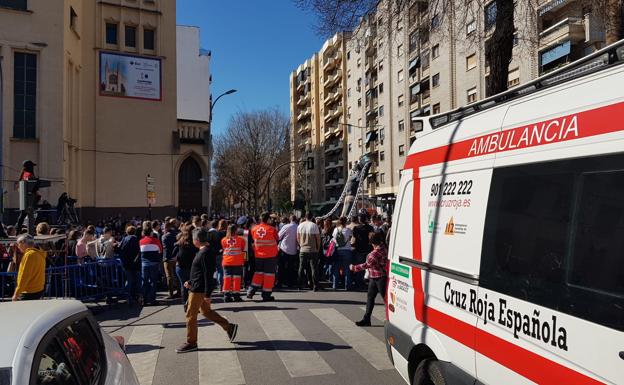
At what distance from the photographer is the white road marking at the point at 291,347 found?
5660 mm

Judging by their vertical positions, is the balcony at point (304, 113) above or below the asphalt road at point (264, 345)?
above

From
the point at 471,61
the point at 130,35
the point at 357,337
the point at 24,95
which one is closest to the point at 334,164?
the point at 471,61

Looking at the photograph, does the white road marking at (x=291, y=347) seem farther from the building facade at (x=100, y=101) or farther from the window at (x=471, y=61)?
the window at (x=471, y=61)

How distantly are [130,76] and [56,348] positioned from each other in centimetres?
3678

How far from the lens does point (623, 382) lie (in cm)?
204

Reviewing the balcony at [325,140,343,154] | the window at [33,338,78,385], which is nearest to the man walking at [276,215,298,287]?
the window at [33,338,78,385]

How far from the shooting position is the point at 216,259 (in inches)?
393

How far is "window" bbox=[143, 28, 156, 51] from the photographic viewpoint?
120 ft

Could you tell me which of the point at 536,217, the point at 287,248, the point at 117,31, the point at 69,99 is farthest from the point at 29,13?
the point at 536,217

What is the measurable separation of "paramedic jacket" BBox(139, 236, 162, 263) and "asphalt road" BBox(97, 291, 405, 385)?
102cm

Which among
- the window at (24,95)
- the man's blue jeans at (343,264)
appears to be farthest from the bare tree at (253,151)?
the man's blue jeans at (343,264)

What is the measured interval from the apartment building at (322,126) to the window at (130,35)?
29.8 m

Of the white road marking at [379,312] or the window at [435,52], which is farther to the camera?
the window at [435,52]

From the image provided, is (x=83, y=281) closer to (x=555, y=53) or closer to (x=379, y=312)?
(x=379, y=312)
